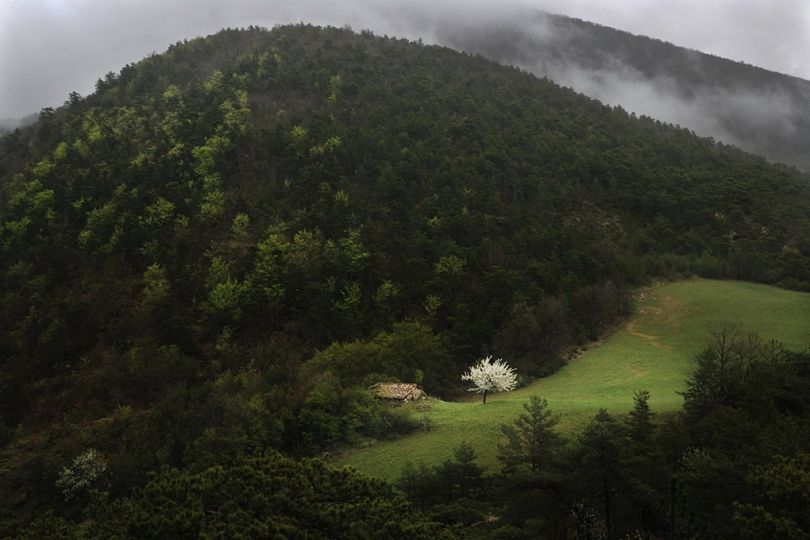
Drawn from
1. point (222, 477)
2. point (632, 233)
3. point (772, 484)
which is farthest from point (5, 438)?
point (632, 233)

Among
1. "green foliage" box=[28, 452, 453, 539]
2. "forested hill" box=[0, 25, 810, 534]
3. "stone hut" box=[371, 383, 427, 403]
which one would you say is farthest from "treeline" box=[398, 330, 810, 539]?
"forested hill" box=[0, 25, 810, 534]

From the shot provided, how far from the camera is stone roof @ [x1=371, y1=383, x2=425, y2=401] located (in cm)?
3522

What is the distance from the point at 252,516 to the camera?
11.8 m

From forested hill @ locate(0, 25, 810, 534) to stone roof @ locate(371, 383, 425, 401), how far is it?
5.58ft

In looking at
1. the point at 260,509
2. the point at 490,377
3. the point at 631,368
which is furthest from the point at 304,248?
the point at 260,509

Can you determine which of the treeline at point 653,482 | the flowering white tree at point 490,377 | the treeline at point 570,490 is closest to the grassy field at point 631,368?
the flowering white tree at point 490,377

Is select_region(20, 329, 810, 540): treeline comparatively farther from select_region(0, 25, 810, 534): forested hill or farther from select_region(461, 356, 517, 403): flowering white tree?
select_region(0, 25, 810, 534): forested hill

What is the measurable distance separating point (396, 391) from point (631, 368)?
18803 mm

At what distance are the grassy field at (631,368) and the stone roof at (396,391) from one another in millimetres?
1645

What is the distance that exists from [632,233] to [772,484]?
62.9 metres

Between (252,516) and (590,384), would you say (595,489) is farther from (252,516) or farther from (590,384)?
(590,384)

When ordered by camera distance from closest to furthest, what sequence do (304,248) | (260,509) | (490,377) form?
(260,509) → (490,377) → (304,248)

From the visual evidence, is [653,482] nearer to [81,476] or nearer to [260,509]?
[260,509]

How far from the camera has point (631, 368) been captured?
43969 millimetres
